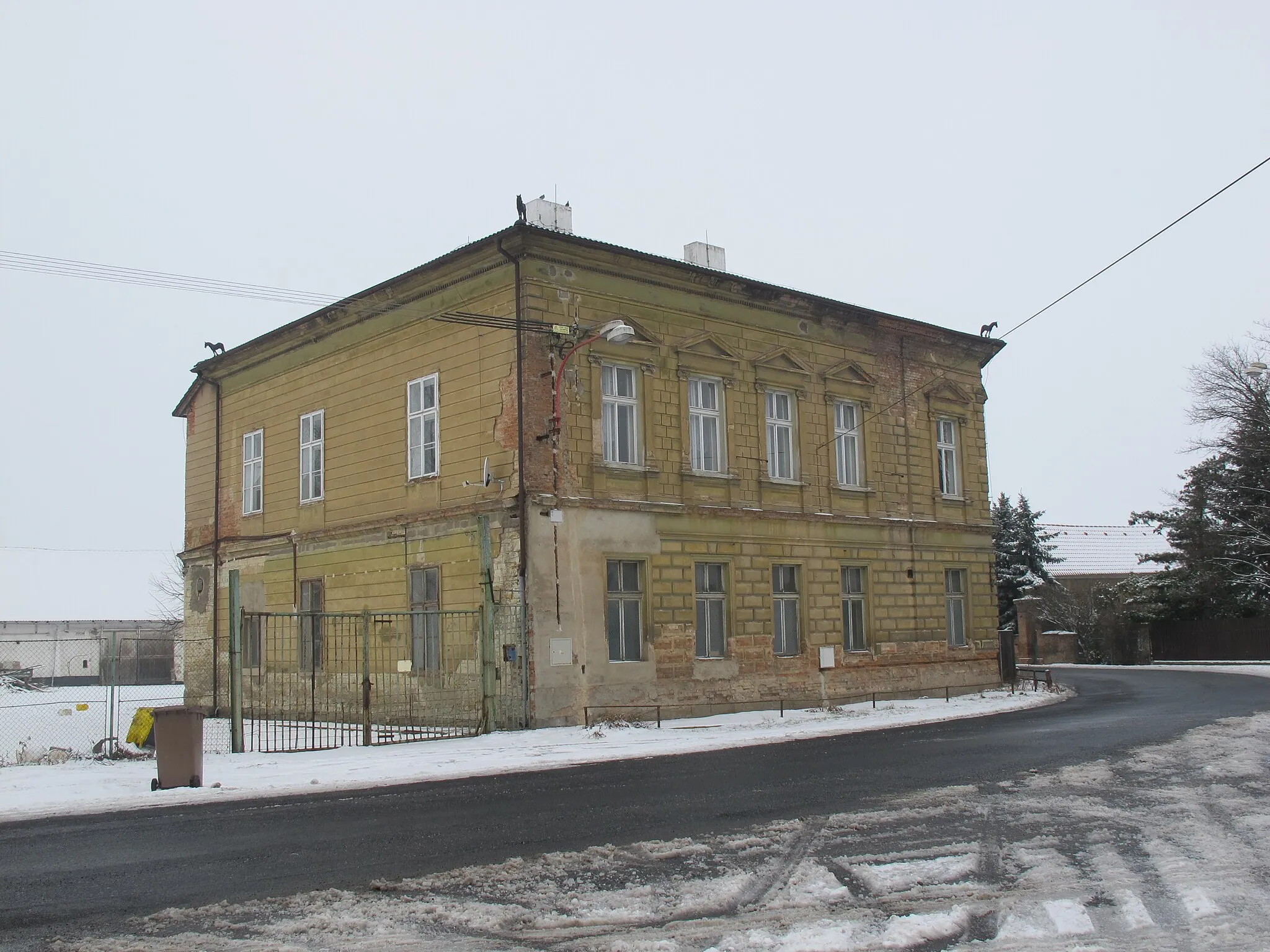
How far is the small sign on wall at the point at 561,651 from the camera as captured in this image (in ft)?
67.9

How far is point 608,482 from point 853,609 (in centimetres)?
765

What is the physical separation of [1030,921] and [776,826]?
322cm

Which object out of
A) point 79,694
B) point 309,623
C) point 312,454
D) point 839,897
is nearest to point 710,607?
point 309,623

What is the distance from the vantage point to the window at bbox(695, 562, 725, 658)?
23.5m

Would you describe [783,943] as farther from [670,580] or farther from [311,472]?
[311,472]

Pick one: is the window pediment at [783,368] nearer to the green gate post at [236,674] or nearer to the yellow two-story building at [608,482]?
the yellow two-story building at [608,482]

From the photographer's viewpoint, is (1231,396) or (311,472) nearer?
(311,472)

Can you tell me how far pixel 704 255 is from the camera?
2673cm

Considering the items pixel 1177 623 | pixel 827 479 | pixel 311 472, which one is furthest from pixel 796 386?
pixel 1177 623

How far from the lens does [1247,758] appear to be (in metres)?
13.9

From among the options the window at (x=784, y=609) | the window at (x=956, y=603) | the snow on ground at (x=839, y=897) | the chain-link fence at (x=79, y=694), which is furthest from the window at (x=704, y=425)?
the snow on ground at (x=839, y=897)

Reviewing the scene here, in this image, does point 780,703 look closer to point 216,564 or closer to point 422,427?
point 422,427

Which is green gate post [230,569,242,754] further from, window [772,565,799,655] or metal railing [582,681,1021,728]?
window [772,565,799,655]

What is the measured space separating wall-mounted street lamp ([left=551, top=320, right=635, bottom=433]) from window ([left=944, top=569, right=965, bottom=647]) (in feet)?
38.1
